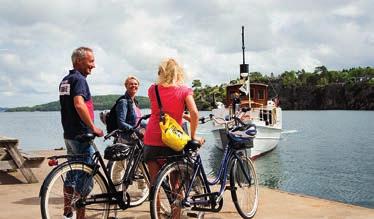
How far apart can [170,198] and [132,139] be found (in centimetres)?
166

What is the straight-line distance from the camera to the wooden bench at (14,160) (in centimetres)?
877

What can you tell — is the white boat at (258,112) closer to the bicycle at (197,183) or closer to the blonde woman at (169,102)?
the bicycle at (197,183)

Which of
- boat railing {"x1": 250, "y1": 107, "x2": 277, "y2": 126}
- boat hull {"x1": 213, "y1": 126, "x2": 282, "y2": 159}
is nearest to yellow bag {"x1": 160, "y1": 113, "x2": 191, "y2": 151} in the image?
boat hull {"x1": 213, "y1": 126, "x2": 282, "y2": 159}

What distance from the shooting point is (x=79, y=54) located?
5035 millimetres

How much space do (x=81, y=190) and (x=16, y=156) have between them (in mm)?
4631

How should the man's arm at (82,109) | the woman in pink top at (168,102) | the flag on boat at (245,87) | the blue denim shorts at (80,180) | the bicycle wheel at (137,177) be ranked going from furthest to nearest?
the flag on boat at (245,87)
the bicycle wheel at (137,177)
the woman in pink top at (168,102)
the man's arm at (82,109)
the blue denim shorts at (80,180)

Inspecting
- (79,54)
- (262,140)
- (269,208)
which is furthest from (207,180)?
(262,140)

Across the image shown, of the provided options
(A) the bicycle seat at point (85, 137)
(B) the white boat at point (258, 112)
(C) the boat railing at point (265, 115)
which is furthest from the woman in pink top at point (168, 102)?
(C) the boat railing at point (265, 115)

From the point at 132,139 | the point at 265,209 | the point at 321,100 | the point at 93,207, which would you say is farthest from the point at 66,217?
the point at 321,100

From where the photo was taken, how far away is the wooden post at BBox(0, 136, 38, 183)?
28.8 ft

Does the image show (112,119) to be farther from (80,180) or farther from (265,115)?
(265,115)

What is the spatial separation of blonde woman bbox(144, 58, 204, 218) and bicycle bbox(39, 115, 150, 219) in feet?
1.32

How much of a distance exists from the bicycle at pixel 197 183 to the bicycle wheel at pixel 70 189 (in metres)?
0.63

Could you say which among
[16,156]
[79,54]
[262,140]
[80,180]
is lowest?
[262,140]
